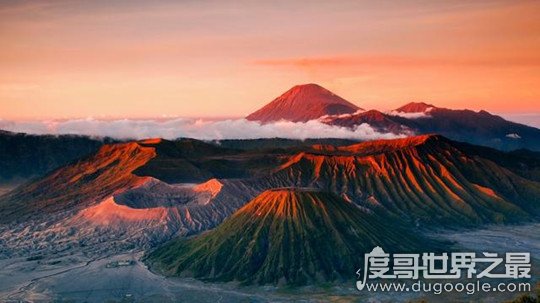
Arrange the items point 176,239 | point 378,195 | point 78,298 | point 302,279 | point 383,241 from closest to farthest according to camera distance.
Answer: point 78,298 → point 302,279 → point 383,241 → point 176,239 → point 378,195

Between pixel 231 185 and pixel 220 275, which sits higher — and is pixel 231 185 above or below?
above

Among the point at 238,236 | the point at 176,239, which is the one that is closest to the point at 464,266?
the point at 238,236

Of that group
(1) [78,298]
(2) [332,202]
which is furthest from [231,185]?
(1) [78,298]

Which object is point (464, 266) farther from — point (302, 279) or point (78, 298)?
point (78, 298)

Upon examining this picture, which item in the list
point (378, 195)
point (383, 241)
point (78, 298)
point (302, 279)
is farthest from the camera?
point (378, 195)

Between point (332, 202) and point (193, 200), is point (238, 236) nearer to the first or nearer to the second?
point (332, 202)

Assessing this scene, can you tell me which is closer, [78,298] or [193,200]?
[78,298]
